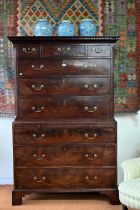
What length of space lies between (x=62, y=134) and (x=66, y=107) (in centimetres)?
27

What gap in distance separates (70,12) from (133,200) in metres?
2.23

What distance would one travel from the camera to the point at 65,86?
3.31m

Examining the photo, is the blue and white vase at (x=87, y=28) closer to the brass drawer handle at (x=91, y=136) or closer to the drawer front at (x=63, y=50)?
the drawer front at (x=63, y=50)

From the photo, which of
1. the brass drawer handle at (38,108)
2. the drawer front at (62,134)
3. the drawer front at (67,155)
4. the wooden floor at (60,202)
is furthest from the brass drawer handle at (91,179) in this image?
the brass drawer handle at (38,108)

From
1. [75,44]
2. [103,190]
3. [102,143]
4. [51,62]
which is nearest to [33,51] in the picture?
[51,62]

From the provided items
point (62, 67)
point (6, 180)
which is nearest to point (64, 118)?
point (62, 67)

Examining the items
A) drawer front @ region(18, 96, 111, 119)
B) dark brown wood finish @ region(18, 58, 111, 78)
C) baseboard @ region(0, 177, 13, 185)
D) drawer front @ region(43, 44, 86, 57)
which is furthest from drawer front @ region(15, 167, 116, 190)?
drawer front @ region(43, 44, 86, 57)

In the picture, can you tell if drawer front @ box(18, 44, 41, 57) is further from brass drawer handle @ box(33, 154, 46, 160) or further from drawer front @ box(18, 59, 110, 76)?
brass drawer handle @ box(33, 154, 46, 160)

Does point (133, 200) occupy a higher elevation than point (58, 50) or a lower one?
lower

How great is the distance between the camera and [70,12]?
3852mm

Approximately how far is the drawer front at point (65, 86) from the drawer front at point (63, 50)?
0.23 m

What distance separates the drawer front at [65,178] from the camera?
3336mm

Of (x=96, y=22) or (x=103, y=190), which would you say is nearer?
(x=103, y=190)

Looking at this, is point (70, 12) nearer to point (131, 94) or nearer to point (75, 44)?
point (75, 44)
